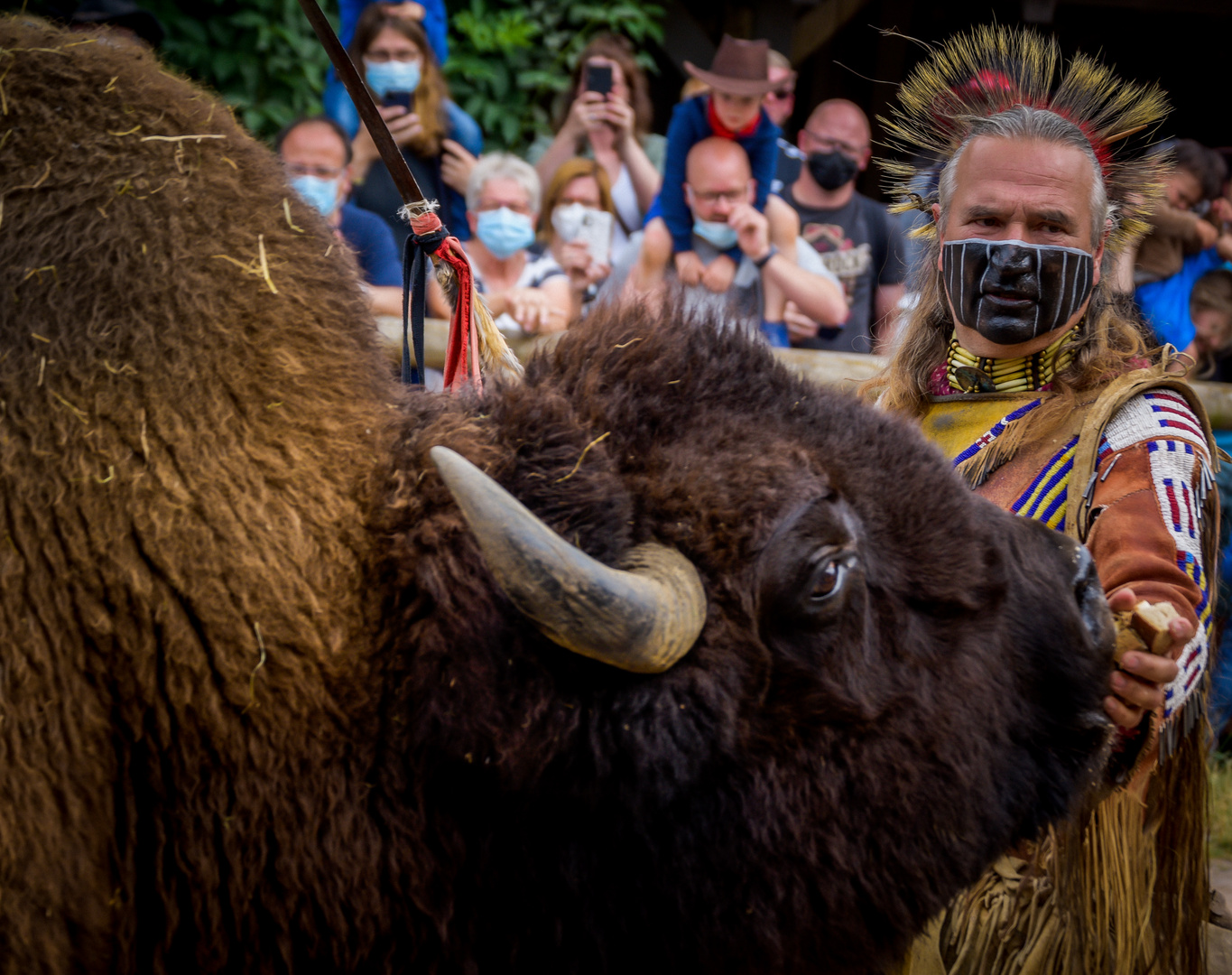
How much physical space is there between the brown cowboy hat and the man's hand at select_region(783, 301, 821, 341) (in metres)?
1.36

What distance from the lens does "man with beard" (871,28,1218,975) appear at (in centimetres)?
238

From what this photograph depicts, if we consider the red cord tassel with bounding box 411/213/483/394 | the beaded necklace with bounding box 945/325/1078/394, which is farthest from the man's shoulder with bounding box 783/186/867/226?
the red cord tassel with bounding box 411/213/483/394

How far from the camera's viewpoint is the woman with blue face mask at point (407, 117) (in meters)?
5.91

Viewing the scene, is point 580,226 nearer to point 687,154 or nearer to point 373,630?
point 687,154

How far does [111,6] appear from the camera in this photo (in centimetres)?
461

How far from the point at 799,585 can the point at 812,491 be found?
6.9 inches

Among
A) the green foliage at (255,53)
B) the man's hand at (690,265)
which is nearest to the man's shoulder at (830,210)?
the man's hand at (690,265)

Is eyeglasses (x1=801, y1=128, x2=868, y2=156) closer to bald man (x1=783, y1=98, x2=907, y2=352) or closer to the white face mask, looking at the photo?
bald man (x1=783, y1=98, x2=907, y2=352)

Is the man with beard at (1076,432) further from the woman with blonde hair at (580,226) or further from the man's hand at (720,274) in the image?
the woman with blonde hair at (580,226)

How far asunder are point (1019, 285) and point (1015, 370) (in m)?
0.28

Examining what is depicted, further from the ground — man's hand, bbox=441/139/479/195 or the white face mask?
man's hand, bbox=441/139/479/195

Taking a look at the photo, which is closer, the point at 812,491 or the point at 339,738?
the point at 339,738

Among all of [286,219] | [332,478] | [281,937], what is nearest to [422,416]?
[332,478]

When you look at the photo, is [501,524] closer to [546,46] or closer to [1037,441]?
[1037,441]
